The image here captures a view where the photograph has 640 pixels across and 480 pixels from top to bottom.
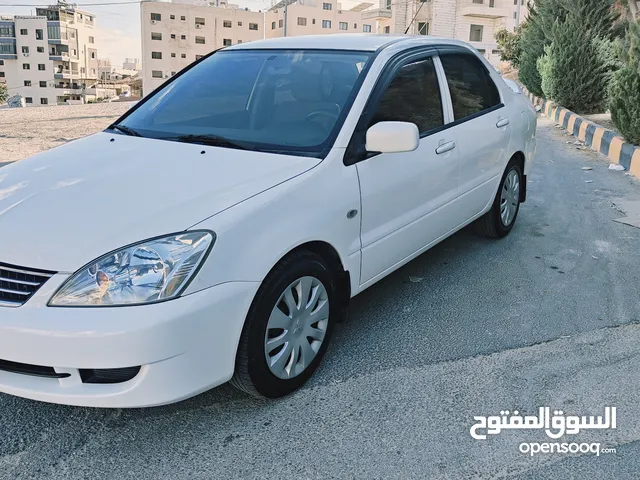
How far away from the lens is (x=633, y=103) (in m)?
8.26

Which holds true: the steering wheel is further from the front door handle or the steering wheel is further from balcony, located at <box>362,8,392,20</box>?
balcony, located at <box>362,8,392,20</box>

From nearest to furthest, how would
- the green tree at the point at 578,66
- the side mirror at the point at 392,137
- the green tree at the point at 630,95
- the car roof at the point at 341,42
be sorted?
the side mirror at the point at 392,137, the car roof at the point at 341,42, the green tree at the point at 630,95, the green tree at the point at 578,66

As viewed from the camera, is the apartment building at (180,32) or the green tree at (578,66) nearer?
the green tree at (578,66)

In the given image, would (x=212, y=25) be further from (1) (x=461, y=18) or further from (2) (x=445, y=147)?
(2) (x=445, y=147)

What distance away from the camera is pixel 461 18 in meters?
54.7

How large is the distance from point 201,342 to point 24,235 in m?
0.81

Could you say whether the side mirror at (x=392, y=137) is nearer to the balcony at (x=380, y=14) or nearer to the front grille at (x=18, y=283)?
the front grille at (x=18, y=283)

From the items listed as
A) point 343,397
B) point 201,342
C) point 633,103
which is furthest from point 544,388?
point 633,103

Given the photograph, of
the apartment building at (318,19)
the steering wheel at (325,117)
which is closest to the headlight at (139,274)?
the steering wheel at (325,117)

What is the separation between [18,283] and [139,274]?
1.50 feet

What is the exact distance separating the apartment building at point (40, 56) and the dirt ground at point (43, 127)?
73.0 m

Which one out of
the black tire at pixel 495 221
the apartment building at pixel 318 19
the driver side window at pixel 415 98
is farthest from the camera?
the apartment building at pixel 318 19

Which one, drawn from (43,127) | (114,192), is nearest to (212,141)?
(114,192)

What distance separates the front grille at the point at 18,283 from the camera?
7.94 ft
